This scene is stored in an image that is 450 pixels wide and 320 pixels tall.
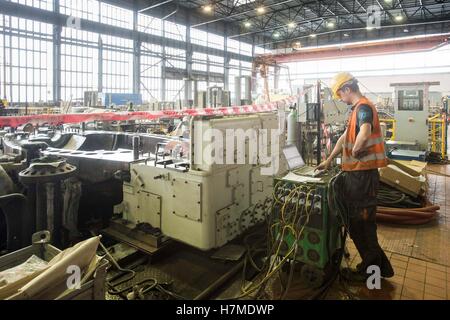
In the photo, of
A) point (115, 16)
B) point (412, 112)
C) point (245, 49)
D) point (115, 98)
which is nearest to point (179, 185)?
point (412, 112)

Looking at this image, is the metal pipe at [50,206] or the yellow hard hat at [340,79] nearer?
the metal pipe at [50,206]

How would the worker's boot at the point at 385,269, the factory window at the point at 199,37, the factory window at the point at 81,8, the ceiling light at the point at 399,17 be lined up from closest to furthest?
1. the worker's boot at the point at 385,269
2. the factory window at the point at 81,8
3. the ceiling light at the point at 399,17
4. the factory window at the point at 199,37

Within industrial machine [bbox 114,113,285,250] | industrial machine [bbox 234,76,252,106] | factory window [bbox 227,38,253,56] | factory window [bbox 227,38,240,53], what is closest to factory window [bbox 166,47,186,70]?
factory window [bbox 227,38,253,56]

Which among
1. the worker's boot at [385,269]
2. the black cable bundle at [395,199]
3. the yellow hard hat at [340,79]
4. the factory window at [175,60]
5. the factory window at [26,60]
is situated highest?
the factory window at [175,60]

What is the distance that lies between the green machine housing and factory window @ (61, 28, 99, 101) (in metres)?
10.3

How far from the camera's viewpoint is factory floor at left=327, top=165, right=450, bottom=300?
2.16m

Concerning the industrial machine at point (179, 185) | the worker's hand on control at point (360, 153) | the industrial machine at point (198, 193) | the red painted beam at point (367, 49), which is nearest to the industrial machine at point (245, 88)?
the red painted beam at point (367, 49)

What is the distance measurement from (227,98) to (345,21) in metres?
A: 12.0

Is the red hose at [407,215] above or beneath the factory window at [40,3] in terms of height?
beneath

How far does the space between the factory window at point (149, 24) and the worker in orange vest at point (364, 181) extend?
12537 mm

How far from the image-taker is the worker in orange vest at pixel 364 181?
2203mm

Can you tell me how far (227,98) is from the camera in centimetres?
676

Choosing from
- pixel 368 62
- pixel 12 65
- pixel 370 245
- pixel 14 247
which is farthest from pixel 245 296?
pixel 368 62

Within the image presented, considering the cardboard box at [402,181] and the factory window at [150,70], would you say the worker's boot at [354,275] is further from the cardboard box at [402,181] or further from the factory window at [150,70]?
the factory window at [150,70]
